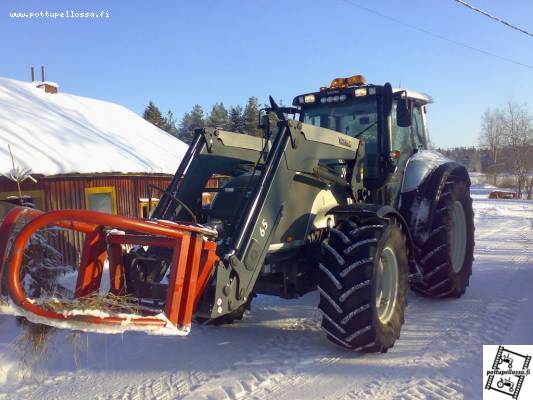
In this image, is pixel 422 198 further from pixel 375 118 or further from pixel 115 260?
pixel 115 260

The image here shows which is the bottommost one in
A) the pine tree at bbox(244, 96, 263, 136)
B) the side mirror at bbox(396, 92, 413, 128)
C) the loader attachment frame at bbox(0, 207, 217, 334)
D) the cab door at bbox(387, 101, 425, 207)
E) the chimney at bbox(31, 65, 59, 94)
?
the loader attachment frame at bbox(0, 207, 217, 334)

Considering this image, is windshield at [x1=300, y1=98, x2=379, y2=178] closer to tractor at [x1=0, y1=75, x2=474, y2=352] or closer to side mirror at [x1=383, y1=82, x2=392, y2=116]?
tractor at [x1=0, y1=75, x2=474, y2=352]

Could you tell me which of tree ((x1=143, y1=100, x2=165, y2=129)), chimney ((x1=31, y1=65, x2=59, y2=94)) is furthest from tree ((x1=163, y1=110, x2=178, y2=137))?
chimney ((x1=31, y1=65, x2=59, y2=94))

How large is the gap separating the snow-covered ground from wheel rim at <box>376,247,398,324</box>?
34cm

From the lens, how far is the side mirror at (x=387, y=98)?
5.22 metres

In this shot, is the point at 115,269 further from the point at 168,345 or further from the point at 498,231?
the point at 498,231

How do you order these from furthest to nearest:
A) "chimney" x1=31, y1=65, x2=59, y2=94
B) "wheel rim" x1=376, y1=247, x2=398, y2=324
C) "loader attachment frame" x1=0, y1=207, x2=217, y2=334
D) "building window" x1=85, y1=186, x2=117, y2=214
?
"chimney" x1=31, y1=65, x2=59, y2=94 < "building window" x1=85, y1=186, x2=117, y2=214 < "wheel rim" x1=376, y1=247, x2=398, y2=324 < "loader attachment frame" x1=0, y1=207, x2=217, y2=334

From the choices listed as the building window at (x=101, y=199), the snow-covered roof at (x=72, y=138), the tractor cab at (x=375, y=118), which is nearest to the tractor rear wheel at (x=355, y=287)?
the tractor cab at (x=375, y=118)

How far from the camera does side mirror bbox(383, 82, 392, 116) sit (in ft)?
17.1

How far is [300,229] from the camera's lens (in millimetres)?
4559

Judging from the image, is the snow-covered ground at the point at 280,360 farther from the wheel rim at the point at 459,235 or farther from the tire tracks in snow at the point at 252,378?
the wheel rim at the point at 459,235

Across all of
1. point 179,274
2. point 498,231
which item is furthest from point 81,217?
point 498,231

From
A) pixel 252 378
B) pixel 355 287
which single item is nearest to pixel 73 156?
pixel 252 378

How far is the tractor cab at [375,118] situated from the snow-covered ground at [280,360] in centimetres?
171
